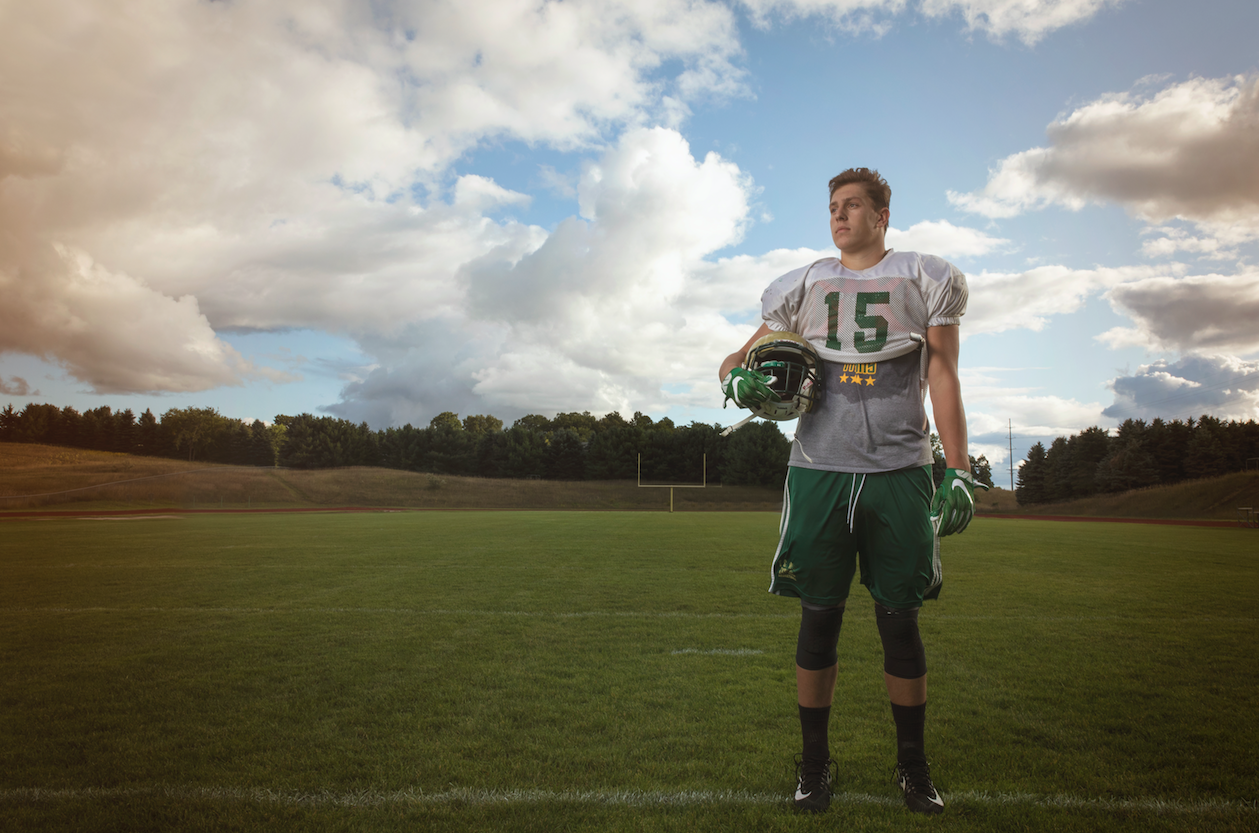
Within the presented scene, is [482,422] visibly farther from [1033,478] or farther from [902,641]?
[902,641]

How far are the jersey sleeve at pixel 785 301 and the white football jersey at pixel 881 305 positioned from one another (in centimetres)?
5

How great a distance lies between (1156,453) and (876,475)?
223 ft

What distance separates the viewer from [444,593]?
6.61 metres

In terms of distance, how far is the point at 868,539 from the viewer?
7.47 ft

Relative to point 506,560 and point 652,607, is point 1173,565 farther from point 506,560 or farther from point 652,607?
point 506,560

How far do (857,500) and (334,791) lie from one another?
212 centimetres

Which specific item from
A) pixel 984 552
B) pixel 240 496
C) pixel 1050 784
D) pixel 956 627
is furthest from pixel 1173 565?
pixel 240 496

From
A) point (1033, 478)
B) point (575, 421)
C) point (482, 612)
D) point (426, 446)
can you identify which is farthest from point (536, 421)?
point (482, 612)

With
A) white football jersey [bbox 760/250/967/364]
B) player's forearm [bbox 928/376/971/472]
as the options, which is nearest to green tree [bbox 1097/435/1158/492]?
player's forearm [bbox 928/376/971/472]

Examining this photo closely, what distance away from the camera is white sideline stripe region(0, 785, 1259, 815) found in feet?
7.27

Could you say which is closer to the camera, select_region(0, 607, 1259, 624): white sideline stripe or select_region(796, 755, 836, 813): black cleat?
select_region(796, 755, 836, 813): black cleat

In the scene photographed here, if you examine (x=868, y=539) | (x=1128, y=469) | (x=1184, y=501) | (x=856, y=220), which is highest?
(x=1128, y=469)

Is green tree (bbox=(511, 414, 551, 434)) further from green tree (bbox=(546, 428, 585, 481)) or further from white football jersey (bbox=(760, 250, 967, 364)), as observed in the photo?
white football jersey (bbox=(760, 250, 967, 364))

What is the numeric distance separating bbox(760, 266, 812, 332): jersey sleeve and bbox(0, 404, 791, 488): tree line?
53.5 meters
